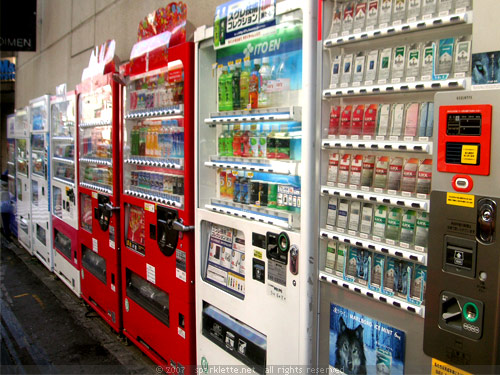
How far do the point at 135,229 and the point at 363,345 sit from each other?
8.27 ft

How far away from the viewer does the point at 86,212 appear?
523 centimetres

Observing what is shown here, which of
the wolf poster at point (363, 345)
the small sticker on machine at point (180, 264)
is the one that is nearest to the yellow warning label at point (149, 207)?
the small sticker on machine at point (180, 264)

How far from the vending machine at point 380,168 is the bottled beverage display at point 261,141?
351 mm

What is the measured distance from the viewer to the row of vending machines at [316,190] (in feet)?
5.40

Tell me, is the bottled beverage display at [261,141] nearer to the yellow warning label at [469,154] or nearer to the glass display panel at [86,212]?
the yellow warning label at [469,154]

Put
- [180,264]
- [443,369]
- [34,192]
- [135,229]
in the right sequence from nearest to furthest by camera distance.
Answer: [443,369], [180,264], [135,229], [34,192]

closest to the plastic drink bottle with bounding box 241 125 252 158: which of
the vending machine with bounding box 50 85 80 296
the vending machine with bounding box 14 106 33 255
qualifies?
the vending machine with bounding box 50 85 80 296

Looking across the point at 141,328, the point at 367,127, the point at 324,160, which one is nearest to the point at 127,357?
the point at 141,328

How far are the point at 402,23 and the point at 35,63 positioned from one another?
9.96 metres

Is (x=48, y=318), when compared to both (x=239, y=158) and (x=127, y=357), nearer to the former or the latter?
(x=127, y=357)

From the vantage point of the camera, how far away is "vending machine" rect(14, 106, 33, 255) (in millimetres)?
7711

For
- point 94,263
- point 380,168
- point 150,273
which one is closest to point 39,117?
point 94,263

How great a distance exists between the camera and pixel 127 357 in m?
3.95

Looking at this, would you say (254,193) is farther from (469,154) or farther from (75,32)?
(75,32)
